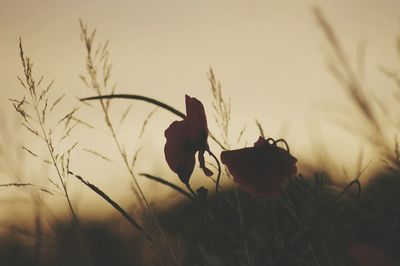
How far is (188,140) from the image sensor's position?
1059 mm

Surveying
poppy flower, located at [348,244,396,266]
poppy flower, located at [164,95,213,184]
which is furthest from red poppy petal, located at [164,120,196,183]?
poppy flower, located at [348,244,396,266]

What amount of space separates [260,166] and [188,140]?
0.53ft

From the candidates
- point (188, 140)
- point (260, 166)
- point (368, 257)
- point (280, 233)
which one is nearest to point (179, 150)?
point (188, 140)

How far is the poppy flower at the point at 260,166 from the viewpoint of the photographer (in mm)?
998

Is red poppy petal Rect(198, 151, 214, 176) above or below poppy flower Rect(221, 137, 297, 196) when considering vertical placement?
above

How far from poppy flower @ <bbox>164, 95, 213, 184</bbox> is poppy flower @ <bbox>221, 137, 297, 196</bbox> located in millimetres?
59

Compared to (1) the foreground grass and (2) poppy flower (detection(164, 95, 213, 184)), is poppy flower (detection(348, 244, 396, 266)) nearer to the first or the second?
(1) the foreground grass

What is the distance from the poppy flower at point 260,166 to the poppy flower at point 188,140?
0.19ft

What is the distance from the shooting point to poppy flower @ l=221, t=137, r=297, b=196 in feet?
3.27

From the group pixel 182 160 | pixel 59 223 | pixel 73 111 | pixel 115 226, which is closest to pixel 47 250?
pixel 59 223

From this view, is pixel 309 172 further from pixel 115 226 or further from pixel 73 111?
pixel 115 226

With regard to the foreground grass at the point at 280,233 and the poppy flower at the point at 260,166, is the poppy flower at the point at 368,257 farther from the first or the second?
the poppy flower at the point at 260,166

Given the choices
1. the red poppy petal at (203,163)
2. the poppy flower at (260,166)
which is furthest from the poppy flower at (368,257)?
the red poppy petal at (203,163)

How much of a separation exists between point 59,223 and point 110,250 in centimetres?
148
